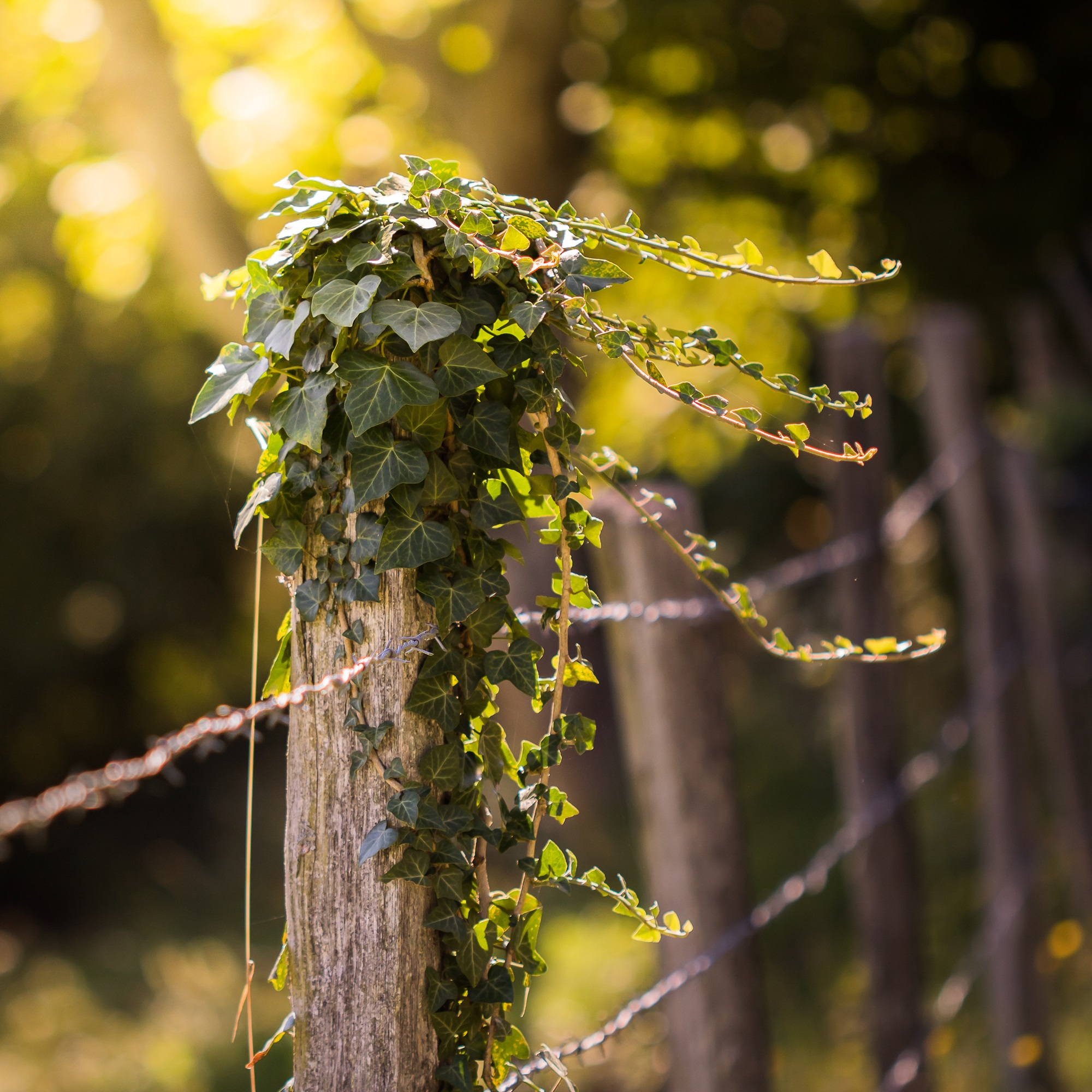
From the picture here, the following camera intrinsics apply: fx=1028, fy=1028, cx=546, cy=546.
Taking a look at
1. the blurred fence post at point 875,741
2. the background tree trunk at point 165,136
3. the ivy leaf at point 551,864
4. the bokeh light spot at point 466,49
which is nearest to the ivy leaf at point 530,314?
the ivy leaf at point 551,864

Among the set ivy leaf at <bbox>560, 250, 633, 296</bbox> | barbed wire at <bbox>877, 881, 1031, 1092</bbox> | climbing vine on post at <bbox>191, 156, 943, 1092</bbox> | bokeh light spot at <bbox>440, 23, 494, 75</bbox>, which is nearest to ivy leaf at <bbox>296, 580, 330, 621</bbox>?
climbing vine on post at <bbox>191, 156, 943, 1092</bbox>

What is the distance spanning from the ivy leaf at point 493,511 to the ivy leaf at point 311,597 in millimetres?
134

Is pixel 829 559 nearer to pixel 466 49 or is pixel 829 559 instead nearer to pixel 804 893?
pixel 804 893

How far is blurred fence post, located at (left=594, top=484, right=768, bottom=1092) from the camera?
1529mm

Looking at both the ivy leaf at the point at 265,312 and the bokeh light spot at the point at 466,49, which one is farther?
the bokeh light spot at the point at 466,49

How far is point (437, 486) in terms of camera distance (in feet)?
2.70

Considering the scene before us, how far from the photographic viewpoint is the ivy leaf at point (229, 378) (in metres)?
0.83

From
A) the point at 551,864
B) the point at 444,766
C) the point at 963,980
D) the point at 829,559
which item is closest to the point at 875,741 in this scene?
the point at 829,559

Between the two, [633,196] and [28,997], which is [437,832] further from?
[633,196]

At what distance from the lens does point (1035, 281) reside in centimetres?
545

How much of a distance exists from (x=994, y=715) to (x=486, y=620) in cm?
252

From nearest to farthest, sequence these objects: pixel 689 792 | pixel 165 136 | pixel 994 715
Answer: pixel 689 792 → pixel 994 715 → pixel 165 136

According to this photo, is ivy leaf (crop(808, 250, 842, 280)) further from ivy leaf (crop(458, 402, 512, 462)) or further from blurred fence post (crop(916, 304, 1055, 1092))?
blurred fence post (crop(916, 304, 1055, 1092))

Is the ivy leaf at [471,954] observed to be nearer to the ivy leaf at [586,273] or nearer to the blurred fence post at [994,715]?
the ivy leaf at [586,273]
